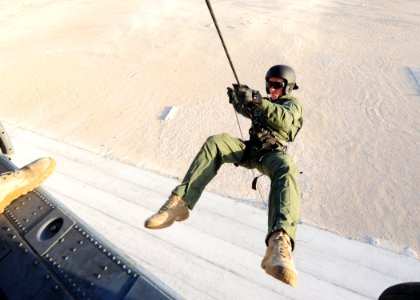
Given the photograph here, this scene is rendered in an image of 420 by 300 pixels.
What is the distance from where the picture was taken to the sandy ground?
6266 mm

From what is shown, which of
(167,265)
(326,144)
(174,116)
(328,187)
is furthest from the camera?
(174,116)

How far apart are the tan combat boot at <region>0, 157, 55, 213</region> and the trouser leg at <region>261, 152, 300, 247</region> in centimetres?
243

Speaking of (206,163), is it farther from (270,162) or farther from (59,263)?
(59,263)

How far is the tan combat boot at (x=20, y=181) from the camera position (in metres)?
3.03

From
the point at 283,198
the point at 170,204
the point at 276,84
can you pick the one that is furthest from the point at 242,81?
the point at 283,198

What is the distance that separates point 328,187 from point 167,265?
3.62 m

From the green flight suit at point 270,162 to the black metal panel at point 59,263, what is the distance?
111 cm

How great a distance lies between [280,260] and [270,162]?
47.6 inches

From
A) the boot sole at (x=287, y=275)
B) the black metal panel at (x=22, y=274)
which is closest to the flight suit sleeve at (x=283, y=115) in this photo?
the boot sole at (x=287, y=275)

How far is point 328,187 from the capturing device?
6.28 m

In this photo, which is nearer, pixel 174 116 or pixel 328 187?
pixel 328 187

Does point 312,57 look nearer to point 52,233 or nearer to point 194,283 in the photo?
point 194,283

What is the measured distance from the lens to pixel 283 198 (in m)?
2.97

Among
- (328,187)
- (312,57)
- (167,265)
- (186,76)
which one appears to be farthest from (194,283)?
(312,57)
